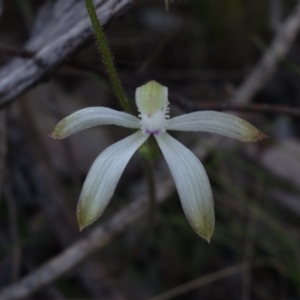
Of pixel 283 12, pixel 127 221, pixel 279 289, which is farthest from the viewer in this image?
pixel 283 12

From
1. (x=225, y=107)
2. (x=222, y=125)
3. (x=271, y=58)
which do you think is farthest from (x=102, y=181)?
(x=271, y=58)

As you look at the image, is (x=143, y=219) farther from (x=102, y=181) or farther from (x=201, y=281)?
(x=102, y=181)

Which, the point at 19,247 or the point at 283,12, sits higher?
the point at 283,12

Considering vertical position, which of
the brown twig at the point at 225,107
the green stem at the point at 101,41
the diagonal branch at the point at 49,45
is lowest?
the green stem at the point at 101,41

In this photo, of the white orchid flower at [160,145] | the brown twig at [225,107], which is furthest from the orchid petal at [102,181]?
the brown twig at [225,107]

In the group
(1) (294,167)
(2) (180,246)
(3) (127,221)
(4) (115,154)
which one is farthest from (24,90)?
(1) (294,167)

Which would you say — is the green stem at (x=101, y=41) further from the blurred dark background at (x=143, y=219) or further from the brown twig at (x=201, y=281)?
the brown twig at (x=201, y=281)

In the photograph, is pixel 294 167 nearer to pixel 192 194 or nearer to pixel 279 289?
pixel 279 289
